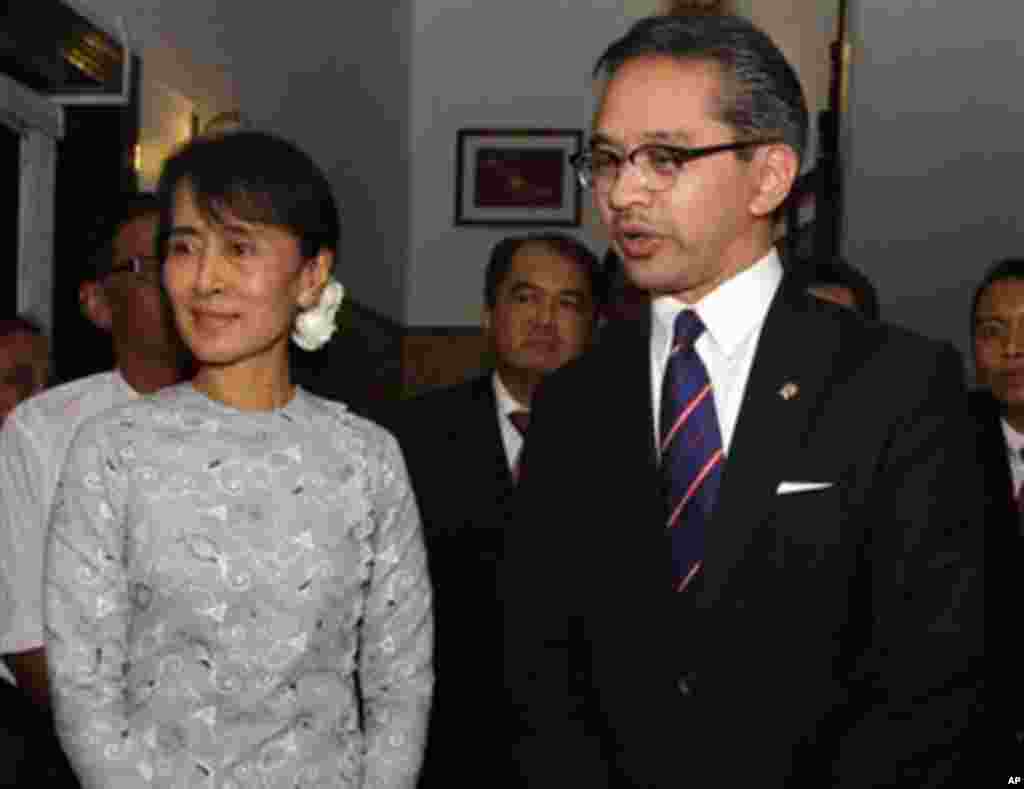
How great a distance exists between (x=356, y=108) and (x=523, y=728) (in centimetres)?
607

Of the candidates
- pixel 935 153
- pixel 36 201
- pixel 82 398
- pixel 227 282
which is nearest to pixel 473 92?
pixel 935 153

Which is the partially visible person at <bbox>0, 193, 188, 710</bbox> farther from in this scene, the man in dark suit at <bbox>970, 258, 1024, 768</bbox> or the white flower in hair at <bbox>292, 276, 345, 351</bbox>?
the man in dark suit at <bbox>970, 258, 1024, 768</bbox>

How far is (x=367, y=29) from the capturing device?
8094 mm

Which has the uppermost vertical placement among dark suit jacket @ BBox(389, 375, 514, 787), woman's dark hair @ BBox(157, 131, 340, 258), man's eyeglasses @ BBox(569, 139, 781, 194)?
man's eyeglasses @ BBox(569, 139, 781, 194)

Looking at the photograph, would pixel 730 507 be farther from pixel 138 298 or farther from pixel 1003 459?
pixel 1003 459

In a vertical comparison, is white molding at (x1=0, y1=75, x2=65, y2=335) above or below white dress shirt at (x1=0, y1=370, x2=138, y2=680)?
above

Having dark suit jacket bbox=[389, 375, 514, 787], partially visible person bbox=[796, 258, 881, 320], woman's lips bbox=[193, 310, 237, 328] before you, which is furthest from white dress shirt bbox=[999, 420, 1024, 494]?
woman's lips bbox=[193, 310, 237, 328]

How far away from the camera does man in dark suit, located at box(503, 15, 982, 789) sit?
2004mm

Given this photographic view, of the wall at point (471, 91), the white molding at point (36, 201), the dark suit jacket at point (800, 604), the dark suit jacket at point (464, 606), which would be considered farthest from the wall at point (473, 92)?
the dark suit jacket at point (800, 604)

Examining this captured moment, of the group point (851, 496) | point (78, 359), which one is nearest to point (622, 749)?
point (851, 496)

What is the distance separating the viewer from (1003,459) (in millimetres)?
3301

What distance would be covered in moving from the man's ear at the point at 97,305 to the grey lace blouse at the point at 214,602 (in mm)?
775

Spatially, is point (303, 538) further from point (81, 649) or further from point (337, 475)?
point (81, 649)

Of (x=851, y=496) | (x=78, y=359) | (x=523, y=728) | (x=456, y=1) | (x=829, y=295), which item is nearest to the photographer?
(x=851, y=496)
